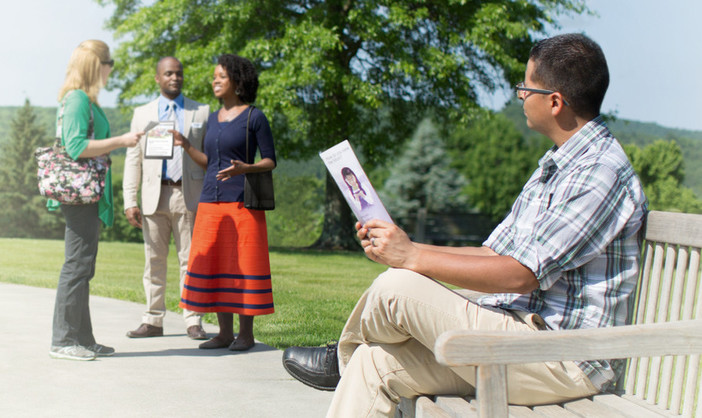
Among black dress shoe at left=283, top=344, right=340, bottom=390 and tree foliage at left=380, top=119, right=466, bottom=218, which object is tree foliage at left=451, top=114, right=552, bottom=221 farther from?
black dress shoe at left=283, top=344, right=340, bottom=390

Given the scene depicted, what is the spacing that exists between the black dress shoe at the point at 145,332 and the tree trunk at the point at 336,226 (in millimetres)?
13911

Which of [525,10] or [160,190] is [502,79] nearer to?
[525,10]

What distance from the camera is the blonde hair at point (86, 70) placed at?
463 cm

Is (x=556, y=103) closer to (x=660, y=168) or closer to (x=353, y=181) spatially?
(x=353, y=181)

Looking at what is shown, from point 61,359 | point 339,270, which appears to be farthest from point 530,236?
point 339,270

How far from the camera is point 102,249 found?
16.2 metres

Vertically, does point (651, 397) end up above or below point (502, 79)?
below

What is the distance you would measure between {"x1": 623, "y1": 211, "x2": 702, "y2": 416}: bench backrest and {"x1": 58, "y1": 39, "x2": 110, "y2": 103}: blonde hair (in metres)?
3.51

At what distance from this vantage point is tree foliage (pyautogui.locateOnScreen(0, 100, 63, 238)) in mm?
27203

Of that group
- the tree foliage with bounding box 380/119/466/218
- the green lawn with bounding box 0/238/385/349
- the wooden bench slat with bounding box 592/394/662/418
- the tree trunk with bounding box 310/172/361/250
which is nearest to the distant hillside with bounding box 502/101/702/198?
the tree foliage with bounding box 380/119/466/218

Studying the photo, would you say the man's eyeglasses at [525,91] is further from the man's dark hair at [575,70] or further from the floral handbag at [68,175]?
the floral handbag at [68,175]

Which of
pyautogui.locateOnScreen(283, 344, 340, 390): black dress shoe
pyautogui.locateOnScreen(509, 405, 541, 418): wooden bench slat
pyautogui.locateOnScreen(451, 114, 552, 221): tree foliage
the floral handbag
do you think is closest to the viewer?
pyautogui.locateOnScreen(509, 405, 541, 418): wooden bench slat

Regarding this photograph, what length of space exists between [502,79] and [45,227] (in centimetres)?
1771

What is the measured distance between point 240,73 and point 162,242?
150 centimetres
